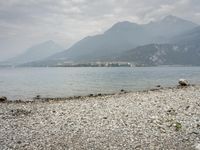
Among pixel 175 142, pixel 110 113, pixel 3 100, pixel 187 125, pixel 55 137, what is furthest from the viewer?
pixel 3 100

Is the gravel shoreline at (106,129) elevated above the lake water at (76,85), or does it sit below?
above

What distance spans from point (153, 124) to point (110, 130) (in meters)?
3.11

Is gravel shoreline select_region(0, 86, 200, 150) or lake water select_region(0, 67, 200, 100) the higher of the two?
gravel shoreline select_region(0, 86, 200, 150)

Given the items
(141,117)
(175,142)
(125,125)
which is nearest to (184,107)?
(141,117)

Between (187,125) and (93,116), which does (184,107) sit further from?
(93,116)

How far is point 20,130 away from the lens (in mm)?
18734

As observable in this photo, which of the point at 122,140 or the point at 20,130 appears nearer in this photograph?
the point at 122,140

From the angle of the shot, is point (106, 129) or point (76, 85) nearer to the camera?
point (106, 129)

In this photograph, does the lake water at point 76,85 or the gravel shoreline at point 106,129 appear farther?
the lake water at point 76,85

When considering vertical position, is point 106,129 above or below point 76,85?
above

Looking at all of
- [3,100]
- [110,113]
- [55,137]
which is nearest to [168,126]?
[110,113]

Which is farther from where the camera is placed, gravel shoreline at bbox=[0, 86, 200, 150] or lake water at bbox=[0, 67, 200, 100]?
lake water at bbox=[0, 67, 200, 100]

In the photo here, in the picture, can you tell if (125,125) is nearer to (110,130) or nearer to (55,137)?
(110,130)

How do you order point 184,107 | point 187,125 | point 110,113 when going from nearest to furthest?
point 187,125 < point 110,113 < point 184,107
